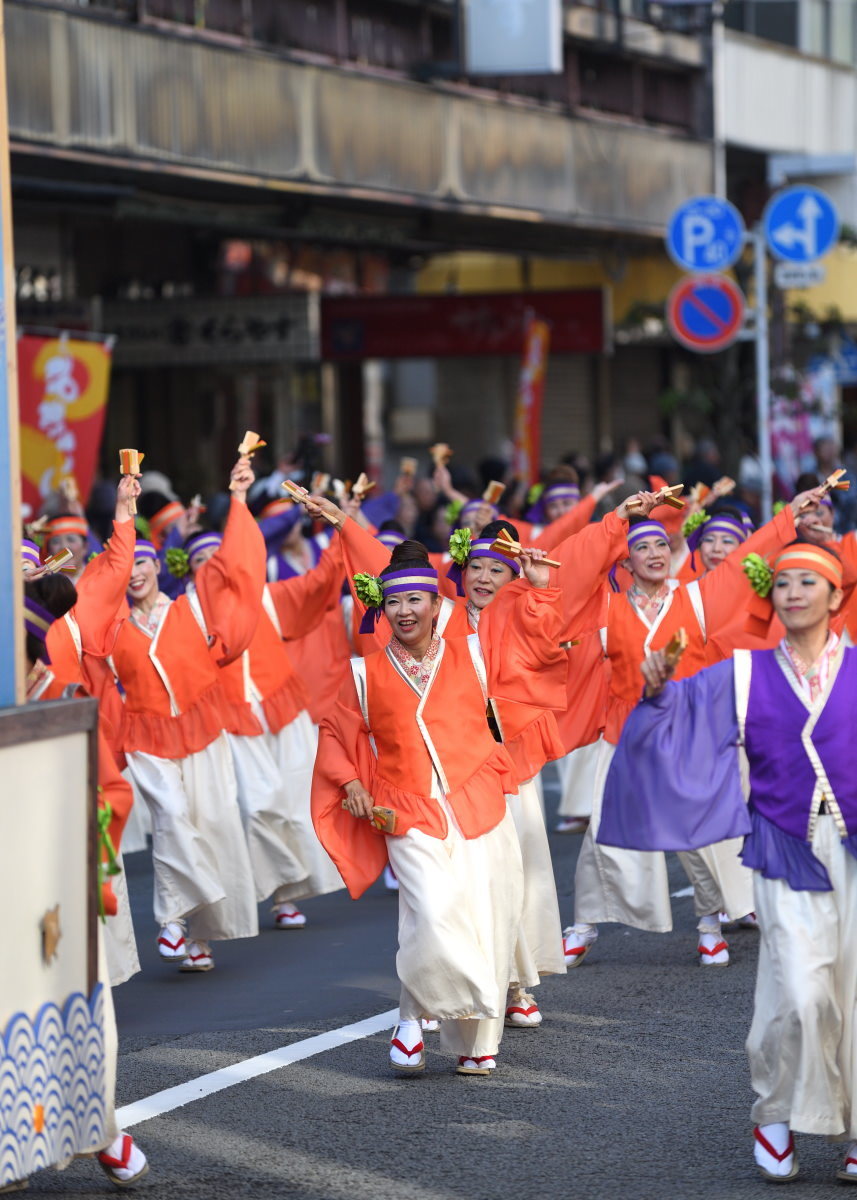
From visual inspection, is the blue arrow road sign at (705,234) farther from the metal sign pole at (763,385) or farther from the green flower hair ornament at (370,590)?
the green flower hair ornament at (370,590)

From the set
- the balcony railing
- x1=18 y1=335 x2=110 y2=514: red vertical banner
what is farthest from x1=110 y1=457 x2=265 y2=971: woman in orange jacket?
the balcony railing

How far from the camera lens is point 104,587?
7.60m

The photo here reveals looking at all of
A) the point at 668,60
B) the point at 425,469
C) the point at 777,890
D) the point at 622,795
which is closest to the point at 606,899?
the point at 622,795

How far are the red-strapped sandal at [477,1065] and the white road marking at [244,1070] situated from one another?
0.56m

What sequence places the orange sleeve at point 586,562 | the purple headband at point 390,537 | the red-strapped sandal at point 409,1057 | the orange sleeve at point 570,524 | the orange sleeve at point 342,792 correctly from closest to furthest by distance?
the red-strapped sandal at point 409,1057, the orange sleeve at point 342,792, the orange sleeve at point 586,562, the orange sleeve at point 570,524, the purple headband at point 390,537

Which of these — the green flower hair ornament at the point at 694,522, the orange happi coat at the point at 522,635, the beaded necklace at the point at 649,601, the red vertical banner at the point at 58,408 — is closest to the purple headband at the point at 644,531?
the beaded necklace at the point at 649,601

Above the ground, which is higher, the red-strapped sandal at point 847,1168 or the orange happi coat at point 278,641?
the orange happi coat at point 278,641

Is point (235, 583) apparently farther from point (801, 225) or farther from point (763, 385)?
point (801, 225)

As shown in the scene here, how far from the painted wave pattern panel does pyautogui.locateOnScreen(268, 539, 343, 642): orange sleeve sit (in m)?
4.27

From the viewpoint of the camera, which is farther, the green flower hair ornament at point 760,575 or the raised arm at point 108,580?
the raised arm at point 108,580

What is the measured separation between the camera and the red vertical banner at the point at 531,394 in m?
18.2

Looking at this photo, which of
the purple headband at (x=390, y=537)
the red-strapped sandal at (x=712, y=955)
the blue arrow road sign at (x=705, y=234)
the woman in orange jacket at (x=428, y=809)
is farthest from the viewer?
the blue arrow road sign at (x=705, y=234)

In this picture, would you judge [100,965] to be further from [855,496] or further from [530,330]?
[530,330]

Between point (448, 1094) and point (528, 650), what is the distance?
158 centimetres
